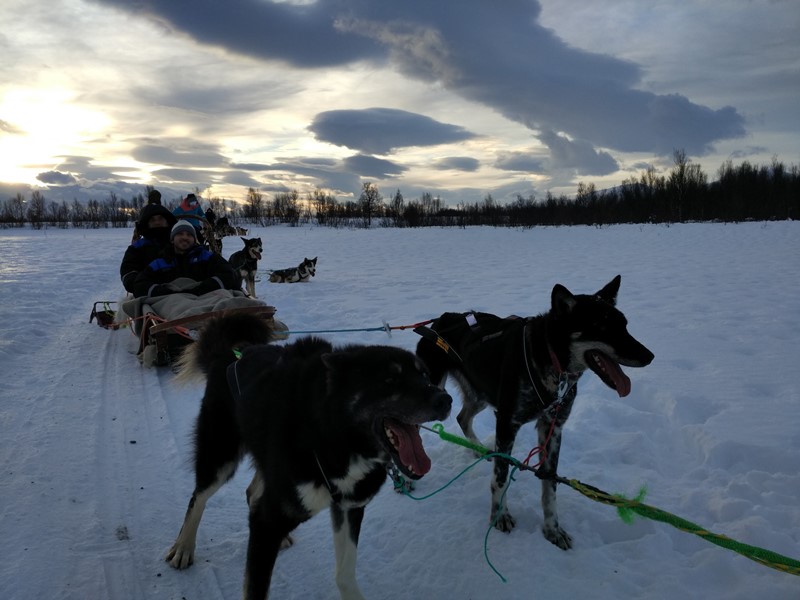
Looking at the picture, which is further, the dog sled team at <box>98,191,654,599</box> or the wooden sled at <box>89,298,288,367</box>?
the wooden sled at <box>89,298,288,367</box>

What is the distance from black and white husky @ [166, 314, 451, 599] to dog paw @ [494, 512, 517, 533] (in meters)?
1.00

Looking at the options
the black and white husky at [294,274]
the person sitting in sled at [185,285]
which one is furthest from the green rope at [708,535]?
the black and white husky at [294,274]

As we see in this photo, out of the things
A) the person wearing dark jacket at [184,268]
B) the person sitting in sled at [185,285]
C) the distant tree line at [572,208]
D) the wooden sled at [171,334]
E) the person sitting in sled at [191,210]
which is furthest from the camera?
the distant tree line at [572,208]

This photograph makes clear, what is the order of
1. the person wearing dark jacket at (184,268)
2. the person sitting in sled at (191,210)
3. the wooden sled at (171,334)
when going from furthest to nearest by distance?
1. the person sitting in sled at (191,210)
2. the person wearing dark jacket at (184,268)
3. the wooden sled at (171,334)

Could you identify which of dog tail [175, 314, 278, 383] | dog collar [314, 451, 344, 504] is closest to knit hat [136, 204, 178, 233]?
dog tail [175, 314, 278, 383]

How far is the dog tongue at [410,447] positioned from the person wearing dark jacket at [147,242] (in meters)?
6.07

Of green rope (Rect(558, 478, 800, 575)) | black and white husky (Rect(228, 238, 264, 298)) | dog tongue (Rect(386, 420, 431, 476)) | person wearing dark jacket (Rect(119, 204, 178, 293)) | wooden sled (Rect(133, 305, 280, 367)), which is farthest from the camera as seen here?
black and white husky (Rect(228, 238, 264, 298))

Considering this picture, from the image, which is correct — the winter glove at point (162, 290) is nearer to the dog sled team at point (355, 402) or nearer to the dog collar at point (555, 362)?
the dog sled team at point (355, 402)

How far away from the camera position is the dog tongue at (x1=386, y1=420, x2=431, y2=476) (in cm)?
191

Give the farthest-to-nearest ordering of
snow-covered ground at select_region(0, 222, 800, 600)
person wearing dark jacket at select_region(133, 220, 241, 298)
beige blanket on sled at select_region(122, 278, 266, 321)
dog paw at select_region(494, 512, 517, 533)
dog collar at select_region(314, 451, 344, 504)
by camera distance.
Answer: person wearing dark jacket at select_region(133, 220, 241, 298)
beige blanket on sled at select_region(122, 278, 266, 321)
dog paw at select_region(494, 512, 517, 533)
snow-covered ground at select_region(0, 222, 800, 600)
dog collar at select_region(314, 451, 344, 504)

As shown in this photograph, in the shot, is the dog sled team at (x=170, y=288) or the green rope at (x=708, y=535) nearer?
the green rope at (x=708, y=535)

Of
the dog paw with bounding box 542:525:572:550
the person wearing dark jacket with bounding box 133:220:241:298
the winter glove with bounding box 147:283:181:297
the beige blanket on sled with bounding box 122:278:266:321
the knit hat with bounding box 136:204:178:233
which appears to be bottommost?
the dog paw with bounding box 542:525:572:550

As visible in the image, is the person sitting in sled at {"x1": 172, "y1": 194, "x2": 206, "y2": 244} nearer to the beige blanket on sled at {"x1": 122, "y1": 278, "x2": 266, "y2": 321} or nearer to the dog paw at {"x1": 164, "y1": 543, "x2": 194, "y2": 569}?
the beige blanket on sled at {"x1": 122, "y1": 278, "x2": 266, "y2": 321}

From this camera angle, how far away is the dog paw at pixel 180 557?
2537 mm
